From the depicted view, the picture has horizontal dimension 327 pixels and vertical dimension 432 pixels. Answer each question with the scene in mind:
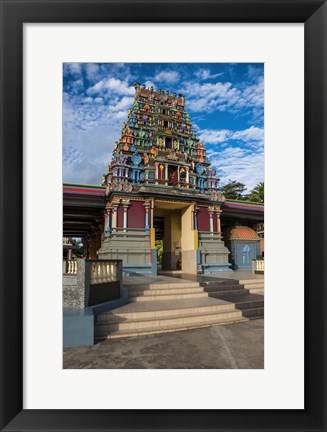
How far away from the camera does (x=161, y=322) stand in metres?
5.02

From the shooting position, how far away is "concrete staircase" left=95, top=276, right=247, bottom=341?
15.6ft

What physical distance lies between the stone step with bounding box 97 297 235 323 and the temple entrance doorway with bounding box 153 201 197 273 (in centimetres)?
546

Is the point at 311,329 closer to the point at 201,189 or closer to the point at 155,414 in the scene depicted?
the point at 155,414

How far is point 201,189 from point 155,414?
11.5 metres

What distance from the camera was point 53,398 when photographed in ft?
7.70

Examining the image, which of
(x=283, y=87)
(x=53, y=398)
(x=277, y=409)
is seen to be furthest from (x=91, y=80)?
(x=277, y=409)

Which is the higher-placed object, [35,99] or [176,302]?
[35,99]

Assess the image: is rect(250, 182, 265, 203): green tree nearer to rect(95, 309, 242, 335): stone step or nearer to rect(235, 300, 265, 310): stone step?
rect(235, 300, 265, 310): stone step

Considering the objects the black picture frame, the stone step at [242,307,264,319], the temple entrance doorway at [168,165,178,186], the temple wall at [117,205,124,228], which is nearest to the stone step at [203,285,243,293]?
the stone step at [242,307,264,319]

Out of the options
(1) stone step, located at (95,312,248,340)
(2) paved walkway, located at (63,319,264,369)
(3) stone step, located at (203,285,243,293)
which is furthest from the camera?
(3) stone step, located at (203,285,243,293)

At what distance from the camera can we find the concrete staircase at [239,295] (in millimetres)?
6086

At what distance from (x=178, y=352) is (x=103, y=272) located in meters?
2.55

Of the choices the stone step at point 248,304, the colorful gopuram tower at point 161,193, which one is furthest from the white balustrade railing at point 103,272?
the colorful gopuram tower at point 161,193

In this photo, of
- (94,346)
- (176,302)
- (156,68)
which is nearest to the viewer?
(156,68)
